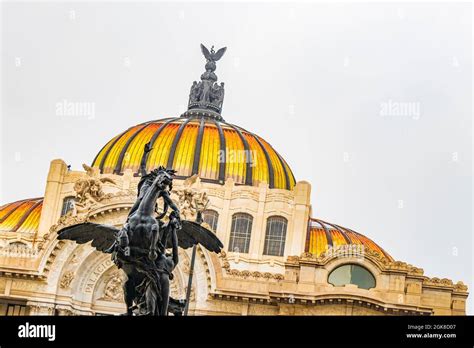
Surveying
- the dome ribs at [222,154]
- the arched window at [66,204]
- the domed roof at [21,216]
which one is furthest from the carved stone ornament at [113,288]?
the dome ribs at [222,154]

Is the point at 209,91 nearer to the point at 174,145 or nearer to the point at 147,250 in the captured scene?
the point at 174,145

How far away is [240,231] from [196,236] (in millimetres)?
36289

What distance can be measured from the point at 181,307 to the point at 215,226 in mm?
36831

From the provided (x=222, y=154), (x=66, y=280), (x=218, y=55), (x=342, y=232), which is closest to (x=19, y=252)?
(x=66, y=280)

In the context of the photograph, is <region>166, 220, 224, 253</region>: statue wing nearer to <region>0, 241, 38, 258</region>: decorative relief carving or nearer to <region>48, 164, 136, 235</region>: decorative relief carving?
<region>48, 164, 136, 235</region>: decorative relief carving

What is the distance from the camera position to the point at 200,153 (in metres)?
70.8

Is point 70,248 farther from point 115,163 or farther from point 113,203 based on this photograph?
point 115,163

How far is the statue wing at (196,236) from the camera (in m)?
30.7

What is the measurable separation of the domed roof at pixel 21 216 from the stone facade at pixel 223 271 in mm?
1141

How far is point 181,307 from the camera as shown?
30234mm

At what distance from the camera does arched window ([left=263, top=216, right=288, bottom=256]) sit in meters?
66.4

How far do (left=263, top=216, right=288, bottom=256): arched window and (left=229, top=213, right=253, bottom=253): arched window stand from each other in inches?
40.9
